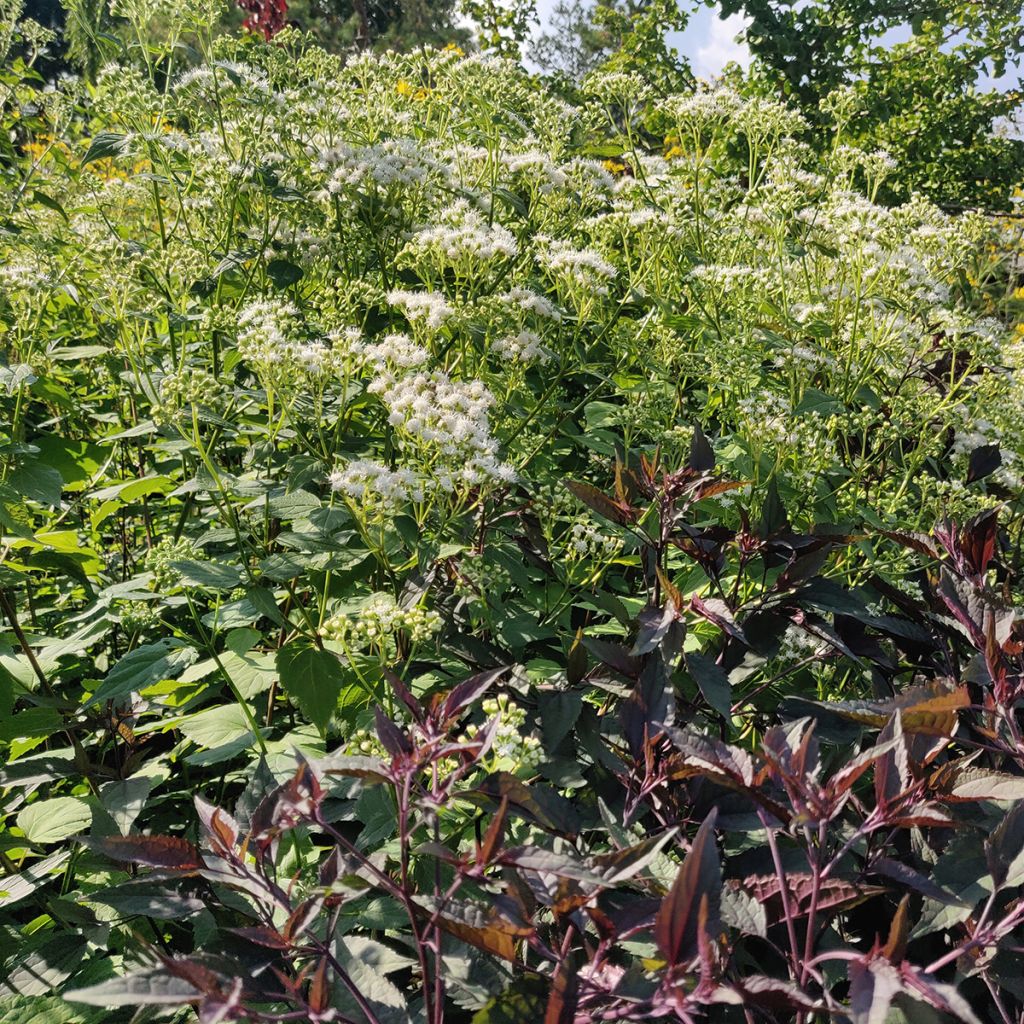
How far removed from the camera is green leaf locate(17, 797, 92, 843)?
7.04 ft

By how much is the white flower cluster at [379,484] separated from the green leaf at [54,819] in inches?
37.9

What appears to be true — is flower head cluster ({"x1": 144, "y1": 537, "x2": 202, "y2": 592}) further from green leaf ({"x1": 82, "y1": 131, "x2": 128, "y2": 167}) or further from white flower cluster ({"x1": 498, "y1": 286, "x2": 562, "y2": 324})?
green leaf ({"x1": 82, "y1": 131, "x2": 128, "y2": 167})

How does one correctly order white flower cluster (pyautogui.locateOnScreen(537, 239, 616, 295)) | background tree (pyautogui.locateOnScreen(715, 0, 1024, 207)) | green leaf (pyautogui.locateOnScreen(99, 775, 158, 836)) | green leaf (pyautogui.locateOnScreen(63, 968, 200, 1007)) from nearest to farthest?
green leaf (pyautogui.locateOnScreen(63, 968, 200, 1007)) < green leaf (pyautogui.locateOnScreen(99, 775, 158, 836)) < white flower cluster (pyautogui.locateOnScreen(537, 239, 616, 295)) < background tree (pyautogui.locateOnScreen(715, 0, 1024, 207))

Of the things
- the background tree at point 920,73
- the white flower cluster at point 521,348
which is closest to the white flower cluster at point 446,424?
the white flower cluster at point 521,348

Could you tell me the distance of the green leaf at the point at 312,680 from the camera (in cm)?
208

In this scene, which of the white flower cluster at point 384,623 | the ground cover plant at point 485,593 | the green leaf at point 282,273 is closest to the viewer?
the ground cover plant at point 485,593

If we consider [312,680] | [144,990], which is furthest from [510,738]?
[312,680]

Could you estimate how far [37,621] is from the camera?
10.1 ft

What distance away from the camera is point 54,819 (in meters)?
2.20

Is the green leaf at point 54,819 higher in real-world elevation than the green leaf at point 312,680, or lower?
lower

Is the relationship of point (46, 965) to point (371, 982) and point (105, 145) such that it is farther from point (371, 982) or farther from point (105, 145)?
point (105, 145)

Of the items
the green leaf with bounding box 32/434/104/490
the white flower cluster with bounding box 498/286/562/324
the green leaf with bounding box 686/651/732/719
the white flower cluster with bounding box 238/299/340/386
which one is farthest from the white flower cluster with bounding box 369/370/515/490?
the green leaf with bounding box 32/434/104/490

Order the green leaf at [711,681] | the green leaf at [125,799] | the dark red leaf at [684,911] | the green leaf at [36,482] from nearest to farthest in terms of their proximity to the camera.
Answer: the dark red leaf at [684,911], the green leaf at [711,681], the green leaf at [125,799], the green leaf at [36,482]

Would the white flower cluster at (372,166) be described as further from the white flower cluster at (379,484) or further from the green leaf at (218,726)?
the green leaf at (218,726)
